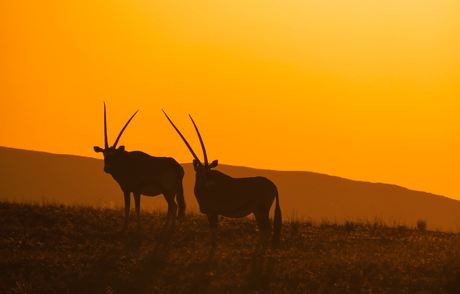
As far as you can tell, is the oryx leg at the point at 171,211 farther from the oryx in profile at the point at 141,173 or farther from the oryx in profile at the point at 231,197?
the oryx in profile at the point at 231,197

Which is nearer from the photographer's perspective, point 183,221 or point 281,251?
point 281,251

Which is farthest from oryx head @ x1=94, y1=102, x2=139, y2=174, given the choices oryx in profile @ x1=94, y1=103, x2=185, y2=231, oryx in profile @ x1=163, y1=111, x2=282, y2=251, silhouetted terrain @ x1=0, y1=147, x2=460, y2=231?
silhouetted terrain @ x1=0, y1=147, x2=460, y2=231

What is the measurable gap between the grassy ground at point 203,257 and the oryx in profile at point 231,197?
0.88m

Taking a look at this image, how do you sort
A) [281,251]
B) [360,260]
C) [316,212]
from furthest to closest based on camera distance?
[316,212], [281,251], [360,260]

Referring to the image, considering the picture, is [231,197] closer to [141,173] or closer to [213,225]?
[213,225]

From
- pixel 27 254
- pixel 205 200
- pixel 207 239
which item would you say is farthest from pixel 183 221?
pixel 27 254

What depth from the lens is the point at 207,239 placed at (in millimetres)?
18641

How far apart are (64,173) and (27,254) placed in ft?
349

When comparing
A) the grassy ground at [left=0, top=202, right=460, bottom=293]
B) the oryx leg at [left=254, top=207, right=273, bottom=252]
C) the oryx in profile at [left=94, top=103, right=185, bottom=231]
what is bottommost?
the grassy ground at [left=0, top=202, right=460, bottom=293]

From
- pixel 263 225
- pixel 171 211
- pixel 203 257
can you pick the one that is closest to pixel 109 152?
pixel 171 211

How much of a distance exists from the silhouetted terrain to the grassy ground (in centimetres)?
7152

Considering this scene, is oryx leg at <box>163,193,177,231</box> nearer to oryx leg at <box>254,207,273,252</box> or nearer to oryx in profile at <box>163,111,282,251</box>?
oryx in profile at <box>163,111,282,251</box>

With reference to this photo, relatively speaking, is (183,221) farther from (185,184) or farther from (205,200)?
(185,184)

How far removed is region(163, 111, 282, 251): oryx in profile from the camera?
17047 mm
